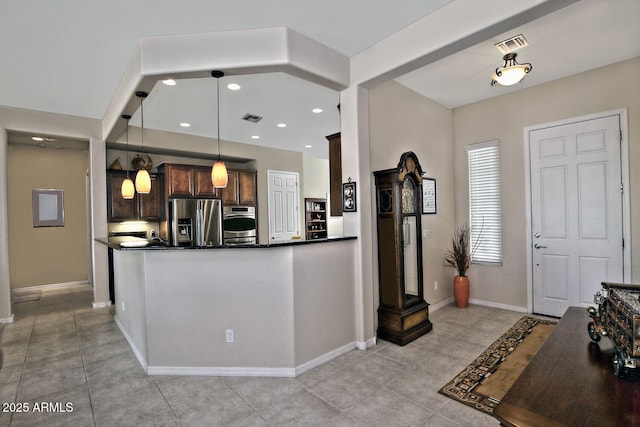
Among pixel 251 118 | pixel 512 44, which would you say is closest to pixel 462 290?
pixel 512 44

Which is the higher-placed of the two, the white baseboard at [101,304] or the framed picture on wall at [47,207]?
Answer: the framed picture on wall at [47,207]

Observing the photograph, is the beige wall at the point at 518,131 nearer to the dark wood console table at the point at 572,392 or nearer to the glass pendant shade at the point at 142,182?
the dark wood console table at the point at 572,392

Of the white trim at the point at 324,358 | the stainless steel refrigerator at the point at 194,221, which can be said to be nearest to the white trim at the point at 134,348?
the white trim at the point at 324,358

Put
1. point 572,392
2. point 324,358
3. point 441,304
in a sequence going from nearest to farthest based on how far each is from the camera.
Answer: point 572,392 → point 324,358 → point 441,304

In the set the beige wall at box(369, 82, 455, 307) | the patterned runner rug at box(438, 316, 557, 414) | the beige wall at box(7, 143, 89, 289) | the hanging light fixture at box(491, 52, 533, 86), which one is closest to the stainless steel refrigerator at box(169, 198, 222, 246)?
the beige wall at box(7, 143, 89, 289)

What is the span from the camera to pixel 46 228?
6285 millimetres

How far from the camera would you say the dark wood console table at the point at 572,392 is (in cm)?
111

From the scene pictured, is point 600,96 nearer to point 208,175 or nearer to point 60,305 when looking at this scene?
point 208,175

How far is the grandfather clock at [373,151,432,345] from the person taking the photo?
333 cm

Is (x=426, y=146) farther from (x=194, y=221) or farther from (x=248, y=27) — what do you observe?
(x=194, y=221)

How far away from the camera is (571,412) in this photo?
113 centimetres

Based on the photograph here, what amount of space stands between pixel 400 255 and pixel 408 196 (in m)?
0.69

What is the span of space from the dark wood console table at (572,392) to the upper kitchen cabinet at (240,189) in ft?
18.5

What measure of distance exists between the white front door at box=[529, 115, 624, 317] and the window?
0.43m
